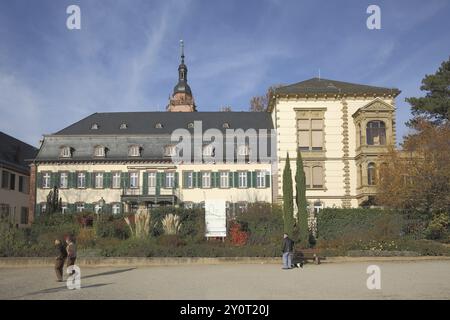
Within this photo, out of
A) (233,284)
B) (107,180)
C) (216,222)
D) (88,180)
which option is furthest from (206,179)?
(233,284)

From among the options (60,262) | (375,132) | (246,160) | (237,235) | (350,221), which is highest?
(375,132)

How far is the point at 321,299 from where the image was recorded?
11.1 metres

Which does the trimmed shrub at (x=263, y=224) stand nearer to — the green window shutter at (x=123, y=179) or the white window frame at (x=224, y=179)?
the white window frame at (x=224, y=179)

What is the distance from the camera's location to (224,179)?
43375 millimetres

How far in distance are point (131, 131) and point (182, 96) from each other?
105 ft

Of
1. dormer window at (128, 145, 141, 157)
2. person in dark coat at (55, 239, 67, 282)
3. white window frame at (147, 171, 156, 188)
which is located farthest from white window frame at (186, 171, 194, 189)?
person in dark coat at (55, 239, 67, 282)

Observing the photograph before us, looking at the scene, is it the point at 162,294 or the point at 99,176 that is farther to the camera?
the point at 99,176

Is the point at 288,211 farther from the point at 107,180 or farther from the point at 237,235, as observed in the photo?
the point at 107,180

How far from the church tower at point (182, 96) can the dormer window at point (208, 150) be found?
34322 mm

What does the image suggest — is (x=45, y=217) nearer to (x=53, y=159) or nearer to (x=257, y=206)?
(x=257, y=206)

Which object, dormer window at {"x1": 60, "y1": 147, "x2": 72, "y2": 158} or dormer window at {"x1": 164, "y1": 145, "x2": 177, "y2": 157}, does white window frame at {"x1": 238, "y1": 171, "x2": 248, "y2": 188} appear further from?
dormer window at {"x1": 60, "y1": 147, "x2": 72, "y2": 158}

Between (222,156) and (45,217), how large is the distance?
18.2 meters
